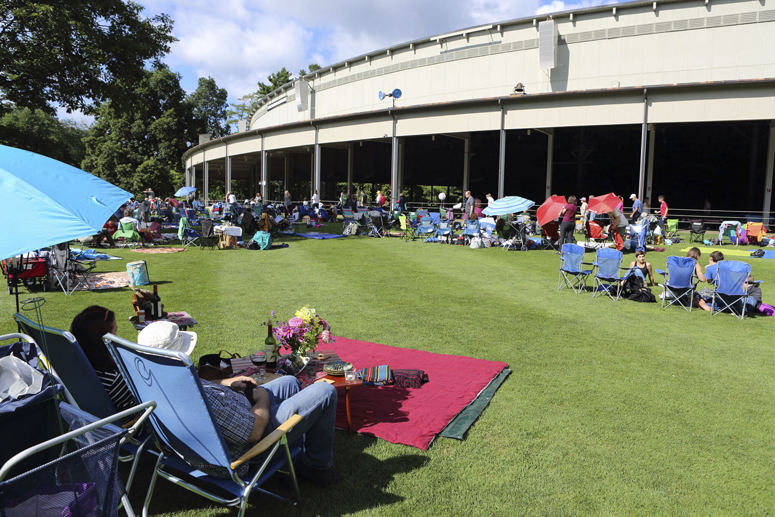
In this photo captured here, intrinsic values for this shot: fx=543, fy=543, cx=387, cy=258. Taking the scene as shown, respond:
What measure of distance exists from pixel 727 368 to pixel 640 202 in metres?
14.1

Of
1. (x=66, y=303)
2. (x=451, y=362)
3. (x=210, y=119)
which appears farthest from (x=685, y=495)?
(x=210, y=119)

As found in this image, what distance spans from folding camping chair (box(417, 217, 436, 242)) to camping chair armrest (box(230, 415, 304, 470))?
1639 cm

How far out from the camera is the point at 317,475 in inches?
135

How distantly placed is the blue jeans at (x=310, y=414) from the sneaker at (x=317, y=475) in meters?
0.03

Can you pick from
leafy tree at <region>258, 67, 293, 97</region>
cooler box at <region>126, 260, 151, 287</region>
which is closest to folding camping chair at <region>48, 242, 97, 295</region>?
cooler box at <region>126, 260, 151, 287</region>

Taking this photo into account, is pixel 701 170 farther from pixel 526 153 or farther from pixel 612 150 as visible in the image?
pixel 526 153

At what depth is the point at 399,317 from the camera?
782 cm

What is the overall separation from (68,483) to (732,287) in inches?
355

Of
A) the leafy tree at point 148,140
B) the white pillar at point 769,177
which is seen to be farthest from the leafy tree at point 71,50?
the leafy tree at point 148,140

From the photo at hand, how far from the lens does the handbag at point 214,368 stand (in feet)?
13.6

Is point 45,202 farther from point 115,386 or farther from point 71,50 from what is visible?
point 71,50

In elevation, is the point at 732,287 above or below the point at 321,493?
above

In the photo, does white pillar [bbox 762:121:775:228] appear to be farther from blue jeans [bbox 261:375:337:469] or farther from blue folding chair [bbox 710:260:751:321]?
blue jeans [bbox 261:375:337:469]

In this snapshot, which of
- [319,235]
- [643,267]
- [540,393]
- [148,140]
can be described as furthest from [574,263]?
[148,140]
